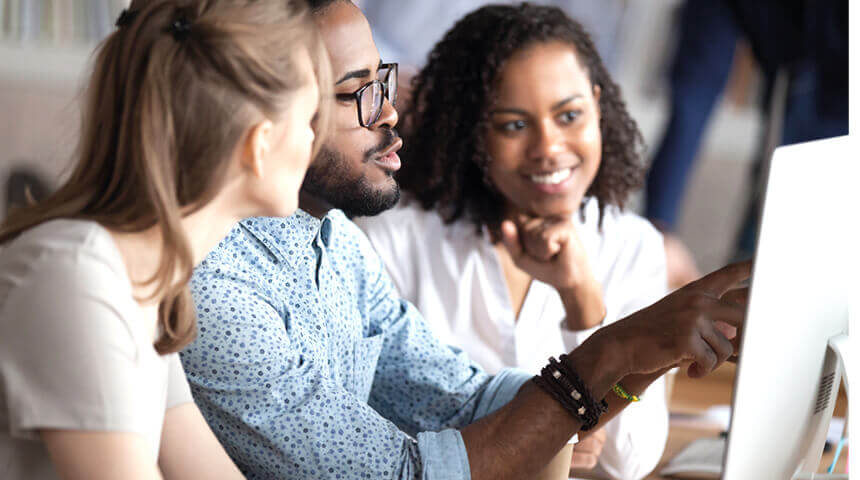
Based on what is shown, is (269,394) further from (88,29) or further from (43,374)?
(88,29)

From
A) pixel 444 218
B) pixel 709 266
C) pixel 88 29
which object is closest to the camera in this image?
pixel 444 218

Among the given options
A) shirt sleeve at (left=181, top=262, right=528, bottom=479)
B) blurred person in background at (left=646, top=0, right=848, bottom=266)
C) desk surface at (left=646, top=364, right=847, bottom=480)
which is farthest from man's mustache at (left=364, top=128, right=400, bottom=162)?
blurred person in background at (left=646, top=0, right=848, bottom=266)

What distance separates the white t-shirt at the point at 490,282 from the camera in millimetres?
1637

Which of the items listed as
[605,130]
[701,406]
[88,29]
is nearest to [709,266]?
[701,406]

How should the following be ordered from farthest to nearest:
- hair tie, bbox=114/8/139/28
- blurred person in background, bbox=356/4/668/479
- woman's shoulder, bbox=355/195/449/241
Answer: woman's shoulder, bbox=355/195/449/241 < blurred person in background, bbox=356/4/668/479 < hair tie, bbox=114/8/139/28

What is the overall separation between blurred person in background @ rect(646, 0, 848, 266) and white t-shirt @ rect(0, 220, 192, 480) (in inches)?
88.1

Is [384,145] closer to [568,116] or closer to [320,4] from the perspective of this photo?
[320,4]

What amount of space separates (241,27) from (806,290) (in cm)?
53

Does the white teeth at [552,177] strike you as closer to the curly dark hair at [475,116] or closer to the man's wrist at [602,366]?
the curly dark hair at [475,116]

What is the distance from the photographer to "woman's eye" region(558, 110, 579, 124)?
1632 mm

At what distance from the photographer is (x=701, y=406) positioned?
2.11 m

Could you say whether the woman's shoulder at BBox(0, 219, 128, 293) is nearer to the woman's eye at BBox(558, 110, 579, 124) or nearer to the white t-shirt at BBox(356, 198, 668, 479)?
the white t-shirt at BBox(356, 198, 668, 479)

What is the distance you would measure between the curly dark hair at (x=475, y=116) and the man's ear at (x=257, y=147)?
3.10 feet

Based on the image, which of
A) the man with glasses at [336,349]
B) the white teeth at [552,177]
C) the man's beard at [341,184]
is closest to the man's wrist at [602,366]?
the man with glasses at [336,349]
